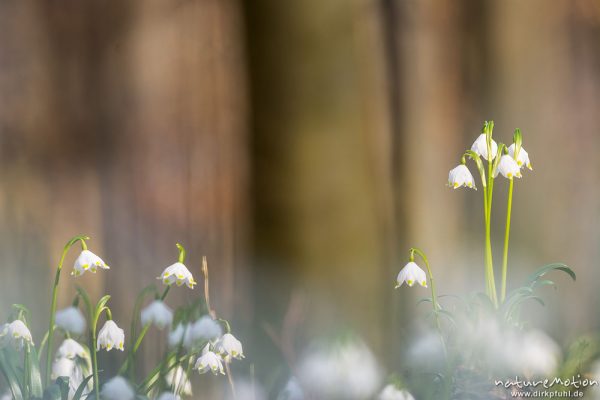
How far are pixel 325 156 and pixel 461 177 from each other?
0.72ft

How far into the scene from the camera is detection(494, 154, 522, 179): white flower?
4.32 ft

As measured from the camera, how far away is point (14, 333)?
123cm

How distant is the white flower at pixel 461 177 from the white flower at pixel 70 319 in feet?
1.95

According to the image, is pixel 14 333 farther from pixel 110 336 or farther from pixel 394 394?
pixel 394 394

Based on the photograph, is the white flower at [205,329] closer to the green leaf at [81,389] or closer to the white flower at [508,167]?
the green leaf at [81,389]

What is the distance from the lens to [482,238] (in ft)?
4.56

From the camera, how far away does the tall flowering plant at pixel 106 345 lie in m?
1.26

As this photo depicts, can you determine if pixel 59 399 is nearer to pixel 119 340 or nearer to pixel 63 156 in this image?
pixel 119 340

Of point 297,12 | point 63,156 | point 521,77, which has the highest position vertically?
point 297,12

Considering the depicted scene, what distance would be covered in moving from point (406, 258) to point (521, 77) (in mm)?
350

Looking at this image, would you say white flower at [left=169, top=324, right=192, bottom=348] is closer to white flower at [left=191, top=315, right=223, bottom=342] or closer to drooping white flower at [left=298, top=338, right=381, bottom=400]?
white flower at [left=191, top=315, right=223, bottom=342]

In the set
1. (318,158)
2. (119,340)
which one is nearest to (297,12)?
(318,158)

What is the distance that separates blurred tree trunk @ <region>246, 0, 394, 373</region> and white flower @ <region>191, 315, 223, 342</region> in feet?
0.33

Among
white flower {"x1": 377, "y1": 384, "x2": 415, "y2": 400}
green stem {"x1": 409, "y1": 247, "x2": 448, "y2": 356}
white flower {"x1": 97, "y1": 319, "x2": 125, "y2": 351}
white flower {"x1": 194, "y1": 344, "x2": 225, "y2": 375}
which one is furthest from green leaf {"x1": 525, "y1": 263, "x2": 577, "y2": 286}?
white flower {"x1": 97, "y1": 319, "x2": 125, "y2": 351}
